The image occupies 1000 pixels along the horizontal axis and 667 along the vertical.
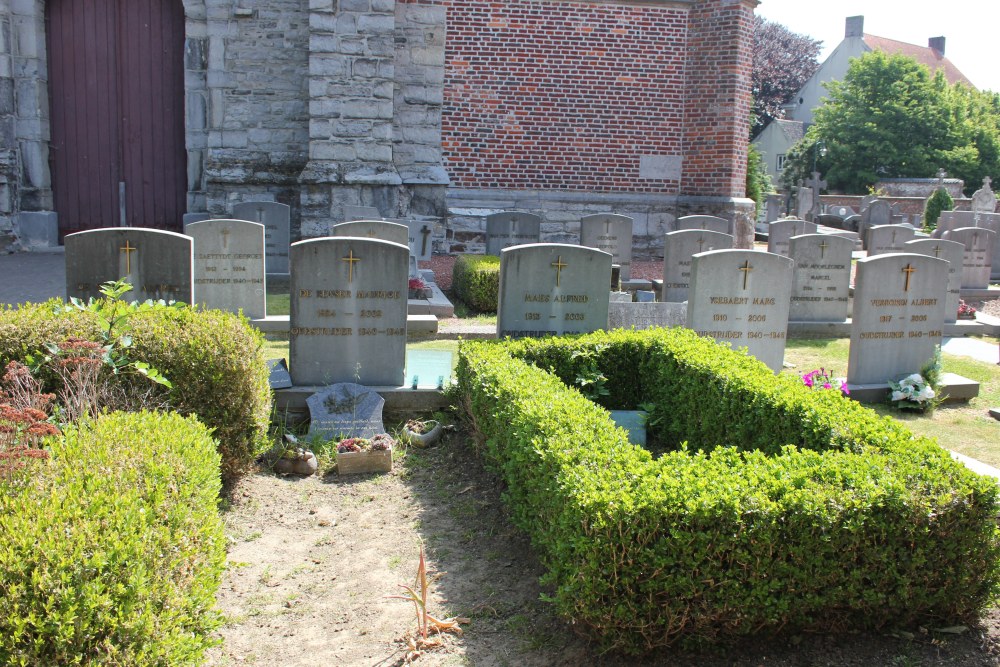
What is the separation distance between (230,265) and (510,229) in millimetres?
5237

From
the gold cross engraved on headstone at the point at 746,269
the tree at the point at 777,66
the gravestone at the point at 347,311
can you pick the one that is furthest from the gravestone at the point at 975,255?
the tree at the point at 777,66

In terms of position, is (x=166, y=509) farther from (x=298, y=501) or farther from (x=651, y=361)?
(x=651, y=361)

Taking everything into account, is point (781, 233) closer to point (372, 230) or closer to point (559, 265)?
point (372, 230)

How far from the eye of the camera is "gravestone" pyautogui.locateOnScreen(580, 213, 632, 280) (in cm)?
→ 1280

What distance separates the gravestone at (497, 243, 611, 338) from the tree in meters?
43.9

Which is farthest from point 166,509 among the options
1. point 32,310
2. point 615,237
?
point 615,237

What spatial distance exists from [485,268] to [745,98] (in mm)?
7677

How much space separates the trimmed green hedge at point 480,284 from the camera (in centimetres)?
1097

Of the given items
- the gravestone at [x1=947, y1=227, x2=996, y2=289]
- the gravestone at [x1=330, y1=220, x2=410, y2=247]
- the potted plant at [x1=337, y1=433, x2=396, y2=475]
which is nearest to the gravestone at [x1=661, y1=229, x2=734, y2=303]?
the gravestone at [x1=330, y1=220, x2=410, y2=247]

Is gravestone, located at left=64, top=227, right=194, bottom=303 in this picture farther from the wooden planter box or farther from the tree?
the tree

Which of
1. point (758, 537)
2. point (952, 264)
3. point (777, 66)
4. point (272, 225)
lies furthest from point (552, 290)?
point (777, 66)

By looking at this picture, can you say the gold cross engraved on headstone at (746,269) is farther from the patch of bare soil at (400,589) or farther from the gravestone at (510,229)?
the gravestone at (510,229)

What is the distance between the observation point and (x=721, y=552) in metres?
3.36

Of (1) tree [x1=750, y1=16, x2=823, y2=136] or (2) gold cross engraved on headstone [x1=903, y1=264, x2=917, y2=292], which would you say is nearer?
(2) gold cross engraved on headstone [x1=903, y1=264, x2=917, y2=292]
